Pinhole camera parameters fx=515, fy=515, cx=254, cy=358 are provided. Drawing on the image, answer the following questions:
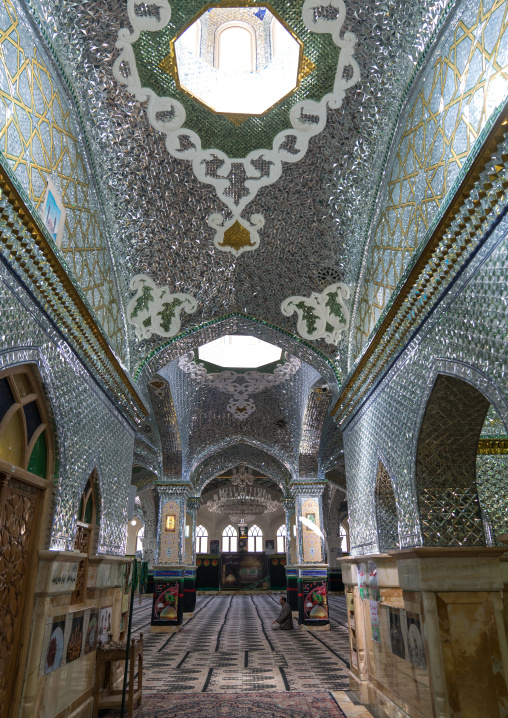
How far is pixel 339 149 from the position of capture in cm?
458

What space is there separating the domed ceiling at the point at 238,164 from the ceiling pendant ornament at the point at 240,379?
339 cm

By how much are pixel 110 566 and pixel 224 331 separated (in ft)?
9.53

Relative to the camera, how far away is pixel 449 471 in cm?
378

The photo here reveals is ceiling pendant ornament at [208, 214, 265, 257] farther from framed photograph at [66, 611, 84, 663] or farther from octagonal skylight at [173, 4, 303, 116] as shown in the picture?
framed photograph at [66, 611, 84, 663]

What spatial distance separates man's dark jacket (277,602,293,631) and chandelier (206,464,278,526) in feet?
14.0

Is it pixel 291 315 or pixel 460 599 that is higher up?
pixel 291 315

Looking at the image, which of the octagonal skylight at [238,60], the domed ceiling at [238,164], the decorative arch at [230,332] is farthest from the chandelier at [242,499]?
the octagonal skylight at [238,60]

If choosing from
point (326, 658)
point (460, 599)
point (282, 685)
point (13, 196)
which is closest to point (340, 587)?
point (326, 658)

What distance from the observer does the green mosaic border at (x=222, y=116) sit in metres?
3.91

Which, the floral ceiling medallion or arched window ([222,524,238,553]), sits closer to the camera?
the floral ceiling medallion

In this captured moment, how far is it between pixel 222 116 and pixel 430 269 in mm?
2577

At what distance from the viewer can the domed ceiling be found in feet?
12.4

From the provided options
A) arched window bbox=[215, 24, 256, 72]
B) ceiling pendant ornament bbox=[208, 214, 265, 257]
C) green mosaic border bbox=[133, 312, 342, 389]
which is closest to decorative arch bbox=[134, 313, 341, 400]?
green mosaic border bbox=[133, 312, 342, 389]

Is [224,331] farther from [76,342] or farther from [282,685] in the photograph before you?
[282,685]
